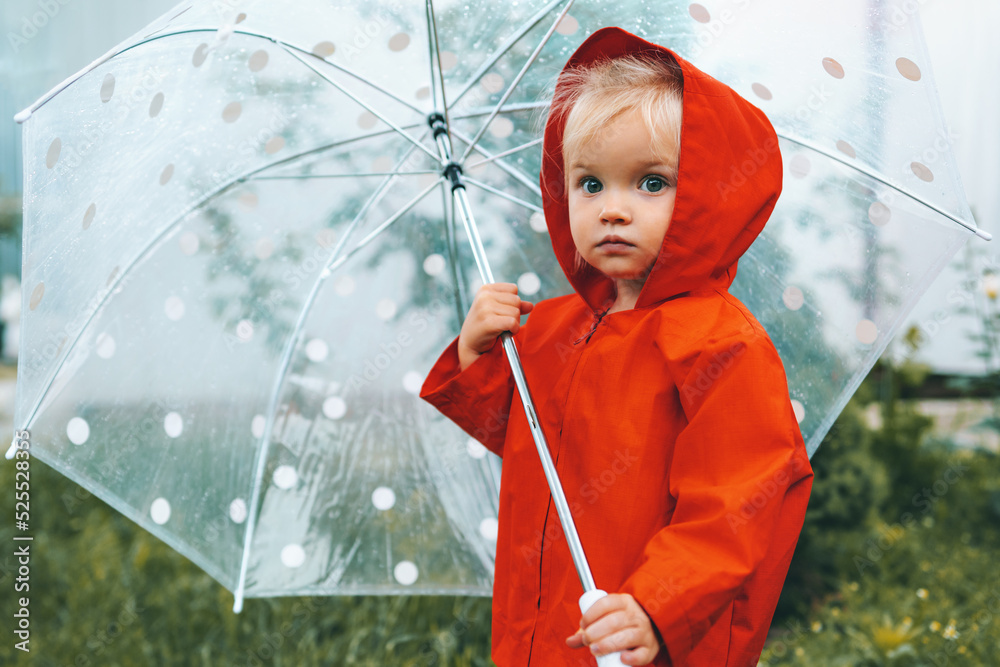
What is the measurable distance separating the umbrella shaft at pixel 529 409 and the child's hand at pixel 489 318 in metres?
0.02

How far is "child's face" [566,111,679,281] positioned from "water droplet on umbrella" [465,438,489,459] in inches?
33.6

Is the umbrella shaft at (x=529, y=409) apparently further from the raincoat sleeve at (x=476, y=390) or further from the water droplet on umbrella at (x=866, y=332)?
the water droplet on umbrella at (x=866, y=332)

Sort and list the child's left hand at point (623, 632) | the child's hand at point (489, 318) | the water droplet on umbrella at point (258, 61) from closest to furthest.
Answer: the child's left hand at point (623, 632)
the child's hand at point (489, 318)
the water droplet on umbrella at point (258, 61)

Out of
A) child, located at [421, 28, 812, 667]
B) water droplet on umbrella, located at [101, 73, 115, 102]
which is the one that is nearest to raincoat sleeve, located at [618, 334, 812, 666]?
child, located at [421, 28, 812, 667]

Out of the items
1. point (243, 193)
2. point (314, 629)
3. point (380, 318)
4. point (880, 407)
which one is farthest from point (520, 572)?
point (880, 407)

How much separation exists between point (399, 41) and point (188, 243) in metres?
0.68

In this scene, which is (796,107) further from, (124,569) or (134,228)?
(124,569)

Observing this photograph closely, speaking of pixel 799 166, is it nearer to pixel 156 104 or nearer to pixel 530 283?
pixel 530 283

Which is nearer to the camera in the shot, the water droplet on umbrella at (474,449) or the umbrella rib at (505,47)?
the umbrella rib at (505,47)

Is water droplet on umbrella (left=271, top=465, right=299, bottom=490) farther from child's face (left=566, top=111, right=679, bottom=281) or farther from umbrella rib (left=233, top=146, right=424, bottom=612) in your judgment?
child's face (left=566, top=111, right=679, bottom=281)

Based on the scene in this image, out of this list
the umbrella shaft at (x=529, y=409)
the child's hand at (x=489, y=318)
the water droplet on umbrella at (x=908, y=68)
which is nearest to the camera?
the umbrella shaft at (x=529, y=409)

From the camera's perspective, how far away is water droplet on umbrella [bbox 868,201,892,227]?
1.75 metres

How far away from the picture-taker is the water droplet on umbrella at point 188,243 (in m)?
1.88

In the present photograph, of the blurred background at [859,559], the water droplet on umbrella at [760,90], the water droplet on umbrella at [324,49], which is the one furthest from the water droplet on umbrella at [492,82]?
the blurred background at [859,559]
